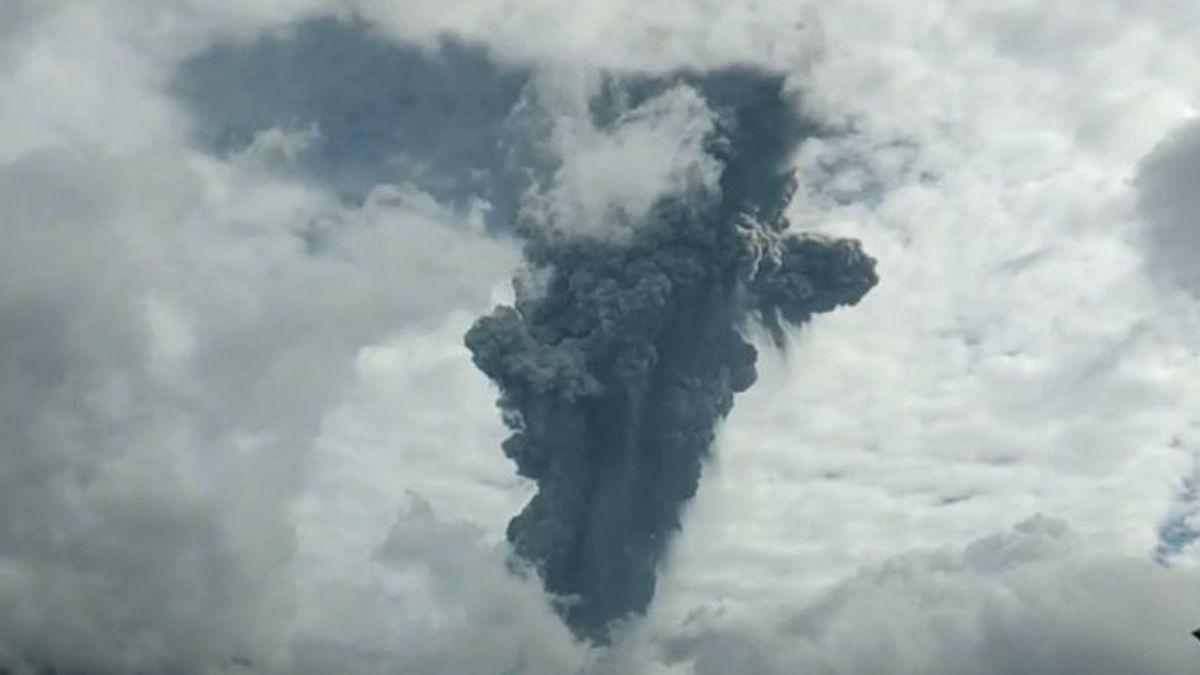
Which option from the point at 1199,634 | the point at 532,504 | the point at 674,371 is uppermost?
the point at 674,371

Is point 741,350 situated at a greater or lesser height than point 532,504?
greater

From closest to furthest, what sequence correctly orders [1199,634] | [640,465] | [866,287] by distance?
[1199,634] < [866,287] < [640,465]

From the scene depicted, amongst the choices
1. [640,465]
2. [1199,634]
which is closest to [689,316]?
[640,465]

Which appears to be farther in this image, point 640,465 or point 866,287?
point 640,465

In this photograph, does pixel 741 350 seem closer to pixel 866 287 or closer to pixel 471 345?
pixel 866 287

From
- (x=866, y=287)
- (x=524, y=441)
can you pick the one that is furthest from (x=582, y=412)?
(x=866, y=287)

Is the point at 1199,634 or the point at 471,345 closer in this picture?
the point at 1199,634

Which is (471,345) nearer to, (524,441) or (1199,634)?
(524,441)

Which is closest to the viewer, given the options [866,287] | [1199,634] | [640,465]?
[1199,634]

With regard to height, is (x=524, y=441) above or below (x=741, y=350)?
below
